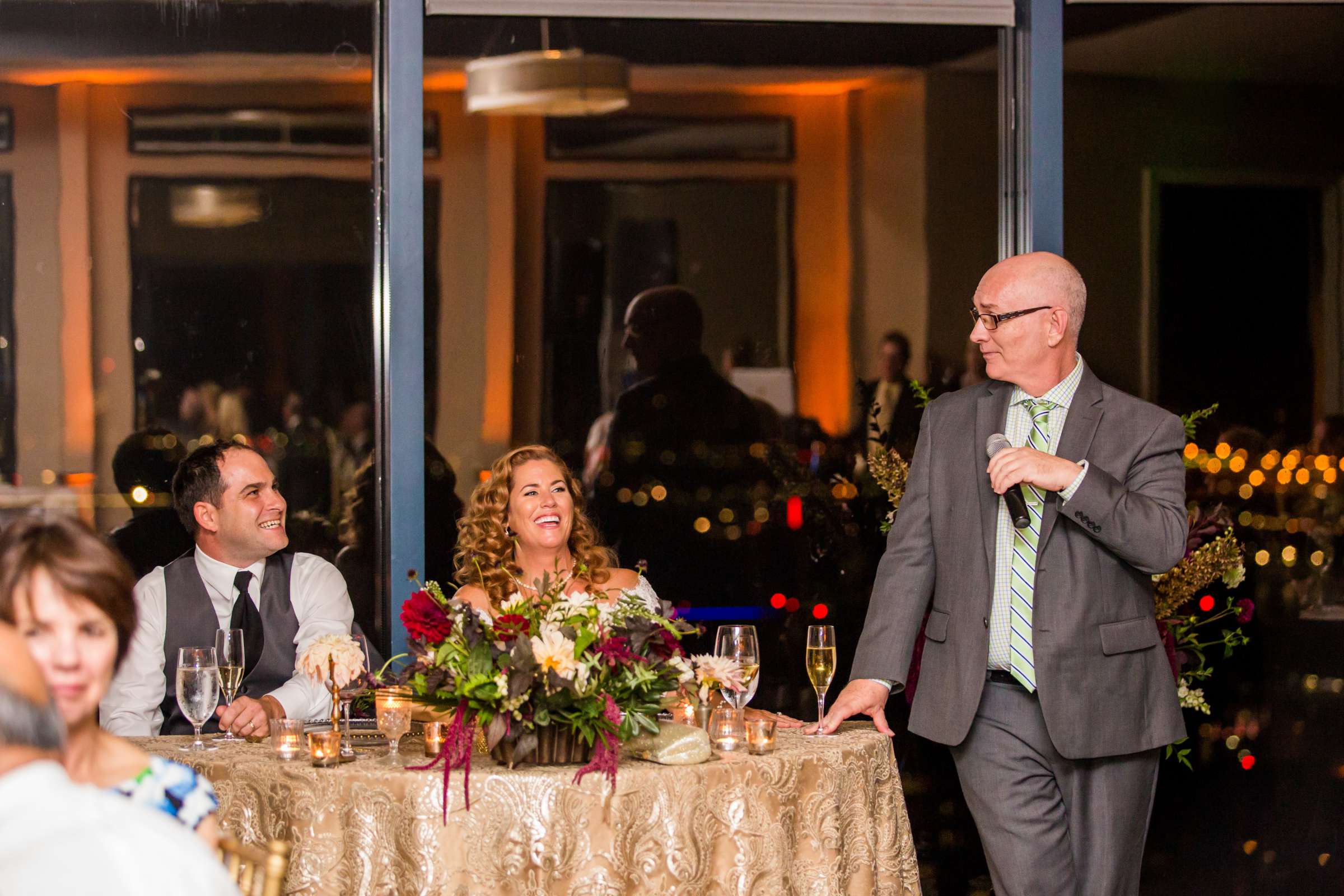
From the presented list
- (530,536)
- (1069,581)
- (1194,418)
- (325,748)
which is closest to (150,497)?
(530,536)

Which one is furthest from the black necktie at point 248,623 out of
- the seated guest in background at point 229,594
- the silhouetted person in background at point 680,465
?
the silhouetted person in background at point 680,465

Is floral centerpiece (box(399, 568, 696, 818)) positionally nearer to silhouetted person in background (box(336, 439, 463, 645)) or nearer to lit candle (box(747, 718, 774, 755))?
lit candle (box(747, 718, 774, 755))

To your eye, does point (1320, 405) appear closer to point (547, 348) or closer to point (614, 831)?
point (547, 348)

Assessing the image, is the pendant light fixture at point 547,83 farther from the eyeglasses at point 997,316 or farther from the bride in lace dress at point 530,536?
the eyeglasses at point 997,316

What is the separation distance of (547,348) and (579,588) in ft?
4.32

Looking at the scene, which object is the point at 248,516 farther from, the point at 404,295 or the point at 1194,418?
the point at 1194,418

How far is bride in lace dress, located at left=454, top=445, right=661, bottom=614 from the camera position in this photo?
3.61 m

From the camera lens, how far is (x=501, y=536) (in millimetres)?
3695

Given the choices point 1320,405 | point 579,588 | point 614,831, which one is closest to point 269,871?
point 614,831

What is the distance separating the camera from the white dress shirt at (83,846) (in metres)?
1.37

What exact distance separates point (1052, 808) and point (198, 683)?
1738mm

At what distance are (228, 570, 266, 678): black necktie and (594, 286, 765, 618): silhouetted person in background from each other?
134 centimetres

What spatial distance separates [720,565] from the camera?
475 centimetres

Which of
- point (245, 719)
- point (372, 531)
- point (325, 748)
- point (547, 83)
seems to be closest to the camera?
point (325, 748)
